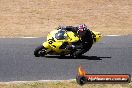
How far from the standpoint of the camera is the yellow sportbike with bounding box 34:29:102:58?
1862 centimetres

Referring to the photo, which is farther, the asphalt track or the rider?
the rider

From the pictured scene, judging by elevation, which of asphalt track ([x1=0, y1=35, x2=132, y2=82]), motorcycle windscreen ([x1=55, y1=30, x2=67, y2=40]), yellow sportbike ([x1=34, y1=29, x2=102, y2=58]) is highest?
motorcycle windscreen ([x1=55, y1=30, x2=67, y2=40])

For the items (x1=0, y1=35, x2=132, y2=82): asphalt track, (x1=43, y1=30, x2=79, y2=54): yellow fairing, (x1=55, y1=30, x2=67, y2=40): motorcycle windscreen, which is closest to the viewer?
(x1=0, y1=35, x2=132, y2=82): asphalt track

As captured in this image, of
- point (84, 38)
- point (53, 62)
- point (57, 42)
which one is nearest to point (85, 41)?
point (84, 38)

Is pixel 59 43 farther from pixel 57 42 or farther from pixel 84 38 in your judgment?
pixel 84 38

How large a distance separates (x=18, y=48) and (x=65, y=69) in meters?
3.61

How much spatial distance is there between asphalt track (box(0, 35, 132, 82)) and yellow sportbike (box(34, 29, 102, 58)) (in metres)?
0.24

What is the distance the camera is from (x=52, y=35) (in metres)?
18.8

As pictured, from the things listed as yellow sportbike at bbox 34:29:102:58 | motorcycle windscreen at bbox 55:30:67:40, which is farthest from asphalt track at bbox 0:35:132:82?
motorcycle windscreen at bbox 55:30:67:40

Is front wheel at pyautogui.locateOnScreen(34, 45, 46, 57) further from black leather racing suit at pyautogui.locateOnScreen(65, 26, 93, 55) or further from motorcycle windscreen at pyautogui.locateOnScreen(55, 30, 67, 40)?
black leather racing suit at pyautogui.locateOnScreen(65, 26, 93, 55)

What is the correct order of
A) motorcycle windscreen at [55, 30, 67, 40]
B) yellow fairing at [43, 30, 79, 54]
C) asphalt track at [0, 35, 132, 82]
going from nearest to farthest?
asphalt track at [0, 35, 132, 82]
yellow fairing at [43, 30, 79, 54]
motorcycle windscreen at [55, 30, 67, 40]

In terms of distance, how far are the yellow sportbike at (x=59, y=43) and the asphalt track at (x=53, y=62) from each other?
0.24 meters

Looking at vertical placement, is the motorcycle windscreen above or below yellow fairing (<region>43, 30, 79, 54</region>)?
above

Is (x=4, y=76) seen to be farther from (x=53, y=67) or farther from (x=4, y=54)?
(x=4, y=54)
